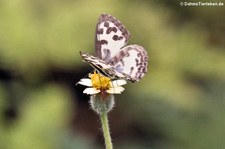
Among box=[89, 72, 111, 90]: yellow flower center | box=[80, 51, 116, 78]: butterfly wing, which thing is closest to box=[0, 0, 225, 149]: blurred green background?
box=[89, 72, 111, 90]: yellow flower center

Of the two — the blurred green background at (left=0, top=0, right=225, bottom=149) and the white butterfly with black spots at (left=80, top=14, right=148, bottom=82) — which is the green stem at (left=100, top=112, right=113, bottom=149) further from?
the blurred green background at (left=0, top=0, right=225, bottom=149)

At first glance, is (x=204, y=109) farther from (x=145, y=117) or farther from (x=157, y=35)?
(x=157, y=35)

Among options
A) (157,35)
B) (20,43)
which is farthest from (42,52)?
(157,35)

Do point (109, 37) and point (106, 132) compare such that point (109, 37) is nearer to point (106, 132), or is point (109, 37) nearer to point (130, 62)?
point (130, 62)

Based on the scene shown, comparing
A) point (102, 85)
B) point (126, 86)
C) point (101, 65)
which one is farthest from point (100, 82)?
point (126, 86)

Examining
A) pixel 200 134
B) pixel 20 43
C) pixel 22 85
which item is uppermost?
pixel 20 43

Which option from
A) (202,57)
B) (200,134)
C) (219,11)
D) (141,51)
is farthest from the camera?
(219,11)
